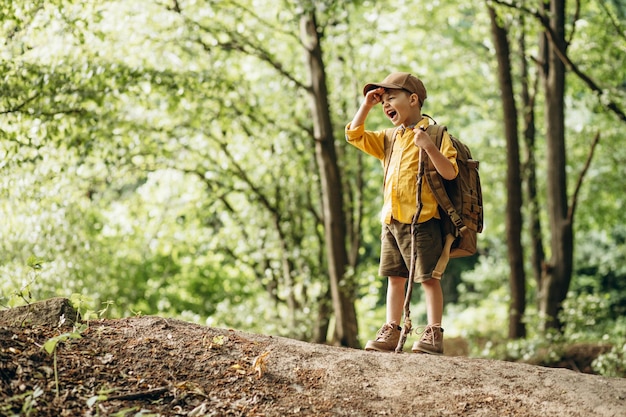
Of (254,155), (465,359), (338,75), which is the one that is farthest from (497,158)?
(465,359)

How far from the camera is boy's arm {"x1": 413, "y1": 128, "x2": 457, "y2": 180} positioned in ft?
13.7

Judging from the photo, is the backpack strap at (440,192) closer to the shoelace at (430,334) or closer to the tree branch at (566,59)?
the shoelace at (430,334)

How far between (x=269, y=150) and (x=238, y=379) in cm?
759

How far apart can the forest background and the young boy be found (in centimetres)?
200

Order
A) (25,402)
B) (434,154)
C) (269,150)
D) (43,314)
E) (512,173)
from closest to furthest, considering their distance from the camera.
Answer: (25,402)
(43,314)
(434,154)
(512,173)
(269,150)

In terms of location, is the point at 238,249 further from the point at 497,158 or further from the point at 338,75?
the point at 497,158

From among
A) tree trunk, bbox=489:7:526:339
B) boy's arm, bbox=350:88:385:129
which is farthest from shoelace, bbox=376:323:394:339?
tree trunk, bbox=489:7:526:339

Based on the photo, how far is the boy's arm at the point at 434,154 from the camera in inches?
165

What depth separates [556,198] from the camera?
373 inches

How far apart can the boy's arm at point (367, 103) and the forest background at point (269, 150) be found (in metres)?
1.96

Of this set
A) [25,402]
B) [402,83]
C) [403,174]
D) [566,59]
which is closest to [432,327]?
[403,174]

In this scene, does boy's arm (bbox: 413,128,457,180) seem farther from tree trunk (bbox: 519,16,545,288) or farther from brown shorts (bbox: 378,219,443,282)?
tree trunk (bbox: 519,16,545,288)

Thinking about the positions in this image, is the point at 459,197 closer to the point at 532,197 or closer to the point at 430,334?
the point at 430,334

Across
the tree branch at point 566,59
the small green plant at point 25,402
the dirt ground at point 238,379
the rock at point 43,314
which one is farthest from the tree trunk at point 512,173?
the small green plant at point 25,402
